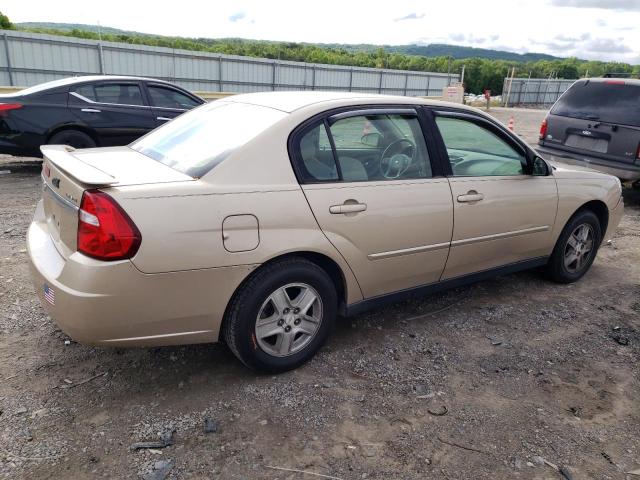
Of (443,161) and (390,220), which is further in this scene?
(443,161)

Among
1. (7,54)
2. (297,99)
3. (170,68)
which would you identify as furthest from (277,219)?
(170,68)

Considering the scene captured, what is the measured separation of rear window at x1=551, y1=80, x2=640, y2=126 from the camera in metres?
7.61

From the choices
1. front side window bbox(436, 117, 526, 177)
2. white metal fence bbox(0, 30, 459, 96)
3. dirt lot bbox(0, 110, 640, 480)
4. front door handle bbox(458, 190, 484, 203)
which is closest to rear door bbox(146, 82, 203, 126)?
dirt lot bbox(0, 110, 640, 480)

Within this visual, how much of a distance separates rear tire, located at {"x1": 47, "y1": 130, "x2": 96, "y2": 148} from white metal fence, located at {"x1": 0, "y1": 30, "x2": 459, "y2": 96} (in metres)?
13.6

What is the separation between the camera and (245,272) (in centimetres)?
288

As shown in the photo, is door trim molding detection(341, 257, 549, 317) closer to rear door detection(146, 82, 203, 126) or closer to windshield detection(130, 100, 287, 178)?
windshield detection(130, 100, 287, 178)

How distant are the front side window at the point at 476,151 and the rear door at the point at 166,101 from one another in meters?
6.09

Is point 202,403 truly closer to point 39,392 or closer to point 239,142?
point 39,392

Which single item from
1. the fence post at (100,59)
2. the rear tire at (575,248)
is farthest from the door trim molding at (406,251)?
the fence post at (100,59)

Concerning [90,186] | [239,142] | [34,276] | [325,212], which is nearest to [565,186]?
[325,212]

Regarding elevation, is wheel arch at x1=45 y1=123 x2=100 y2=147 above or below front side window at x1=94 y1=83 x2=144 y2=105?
below

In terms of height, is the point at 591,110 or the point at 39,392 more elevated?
the point at 591,110

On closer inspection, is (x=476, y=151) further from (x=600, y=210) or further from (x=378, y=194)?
(x=600, y=210)

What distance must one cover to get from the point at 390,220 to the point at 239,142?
3.54ft
